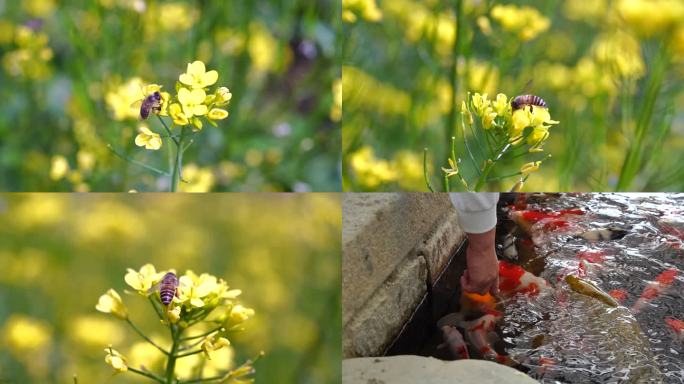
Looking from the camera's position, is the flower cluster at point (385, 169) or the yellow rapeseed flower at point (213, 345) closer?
the yellow rapeseed flower at point (213, 345)

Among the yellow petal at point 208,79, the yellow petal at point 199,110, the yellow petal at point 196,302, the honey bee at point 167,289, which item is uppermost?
the yellow petal at point 208,79

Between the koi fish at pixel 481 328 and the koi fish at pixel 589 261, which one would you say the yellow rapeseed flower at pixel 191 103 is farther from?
the koi fish at pixel 589 261

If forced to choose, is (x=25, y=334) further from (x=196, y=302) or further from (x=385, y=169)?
(x=385, y=169)

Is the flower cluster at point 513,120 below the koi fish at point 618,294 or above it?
above

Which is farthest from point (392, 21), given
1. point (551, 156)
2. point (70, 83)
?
point (70, 83)

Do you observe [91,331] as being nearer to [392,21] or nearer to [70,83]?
[70,83]

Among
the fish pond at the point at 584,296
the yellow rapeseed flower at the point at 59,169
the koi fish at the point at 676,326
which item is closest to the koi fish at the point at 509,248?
the fish pond at the point at 584,296

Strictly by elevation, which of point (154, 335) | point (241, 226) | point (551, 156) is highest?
point (551, 156)
